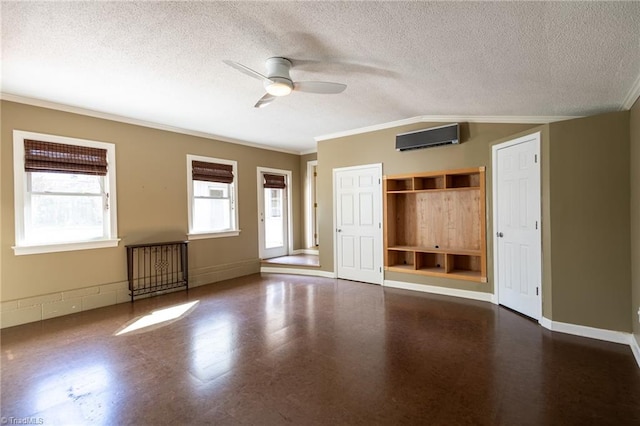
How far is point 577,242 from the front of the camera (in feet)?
10.6

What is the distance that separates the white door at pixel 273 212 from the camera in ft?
22.4

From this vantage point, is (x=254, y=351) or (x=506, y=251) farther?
(x=506, y=251)

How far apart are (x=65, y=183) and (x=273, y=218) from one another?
3803 millimetres

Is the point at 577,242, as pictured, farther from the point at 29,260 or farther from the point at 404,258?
the point at 29,260

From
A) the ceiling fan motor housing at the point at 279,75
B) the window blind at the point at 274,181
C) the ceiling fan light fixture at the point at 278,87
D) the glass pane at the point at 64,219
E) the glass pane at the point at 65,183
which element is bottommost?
the glass pane at the point at 64,219

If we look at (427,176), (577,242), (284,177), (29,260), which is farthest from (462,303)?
(29,260)

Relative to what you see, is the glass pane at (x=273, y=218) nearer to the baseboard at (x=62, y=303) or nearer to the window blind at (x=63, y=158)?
the baseboard at (x=62, y=303)

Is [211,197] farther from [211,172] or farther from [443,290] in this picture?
[443,290]

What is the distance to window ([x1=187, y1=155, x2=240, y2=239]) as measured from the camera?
5613 mm

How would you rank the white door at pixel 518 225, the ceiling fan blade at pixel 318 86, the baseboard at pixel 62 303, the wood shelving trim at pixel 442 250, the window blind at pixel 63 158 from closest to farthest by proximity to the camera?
the ceiling fan blade at pixel 318 86 → the white door at pixel 518 225 → the baseboard at pixel 62 303 → the window blind at pixel 63 158 → the wood shelving trim at pixel 442 250

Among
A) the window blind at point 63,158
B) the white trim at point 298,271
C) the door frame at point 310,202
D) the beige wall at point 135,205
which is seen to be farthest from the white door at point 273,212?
the window blind at point 63,158

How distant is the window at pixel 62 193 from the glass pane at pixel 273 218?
299 centimetres

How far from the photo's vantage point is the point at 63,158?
161 inches

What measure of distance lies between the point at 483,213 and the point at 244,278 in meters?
4.36
